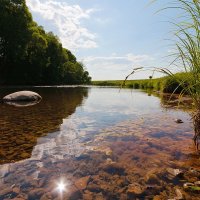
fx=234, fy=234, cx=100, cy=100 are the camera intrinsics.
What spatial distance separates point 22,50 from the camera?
127 ft

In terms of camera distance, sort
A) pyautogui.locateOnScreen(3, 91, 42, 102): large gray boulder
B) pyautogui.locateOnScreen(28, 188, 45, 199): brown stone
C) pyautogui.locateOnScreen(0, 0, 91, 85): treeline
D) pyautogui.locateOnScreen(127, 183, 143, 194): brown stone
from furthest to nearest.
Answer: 1. pyautogui.locateOnScreen(0, 0, 91, 85): treeline
2. pyautogui.locateOnScreen(3, 91, 42, 102): large gray boulder
3. pyautogui.locateOnScreen(127, 183, 143, 194): brown stone
4. pyautogui.locateOnScreen(28, 188, 45, 199): brown stone

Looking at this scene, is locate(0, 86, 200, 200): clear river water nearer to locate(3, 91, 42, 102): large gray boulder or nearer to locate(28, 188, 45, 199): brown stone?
locate(28, 188, 45, 199): brown stone

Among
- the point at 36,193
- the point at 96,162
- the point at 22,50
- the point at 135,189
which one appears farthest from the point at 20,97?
the point at 22,50

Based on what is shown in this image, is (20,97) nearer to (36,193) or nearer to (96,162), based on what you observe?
(96,162)

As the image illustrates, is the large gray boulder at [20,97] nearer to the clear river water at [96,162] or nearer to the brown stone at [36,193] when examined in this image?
the clear river water at [96,162]

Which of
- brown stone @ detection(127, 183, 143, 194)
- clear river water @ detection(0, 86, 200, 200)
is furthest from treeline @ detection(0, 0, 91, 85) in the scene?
brown stone @ detection(127, 183, 143, 194)

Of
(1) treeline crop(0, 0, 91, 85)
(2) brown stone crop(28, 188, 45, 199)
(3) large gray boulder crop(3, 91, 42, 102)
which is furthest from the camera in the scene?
(1) treeline crop(0, 0, 91, 85)

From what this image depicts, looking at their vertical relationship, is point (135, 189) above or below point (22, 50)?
below

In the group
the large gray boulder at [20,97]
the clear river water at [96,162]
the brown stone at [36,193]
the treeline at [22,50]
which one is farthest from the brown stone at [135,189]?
the treeline at [22,50]

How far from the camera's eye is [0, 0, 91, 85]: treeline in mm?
37281

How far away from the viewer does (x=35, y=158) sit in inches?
174

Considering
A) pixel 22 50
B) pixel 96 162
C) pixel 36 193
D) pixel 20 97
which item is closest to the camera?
pixel 36 193

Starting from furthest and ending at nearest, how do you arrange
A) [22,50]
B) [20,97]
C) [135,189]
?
[22,50]
[20,97]
[135,189]

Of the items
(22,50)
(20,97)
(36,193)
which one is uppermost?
(22,50)
